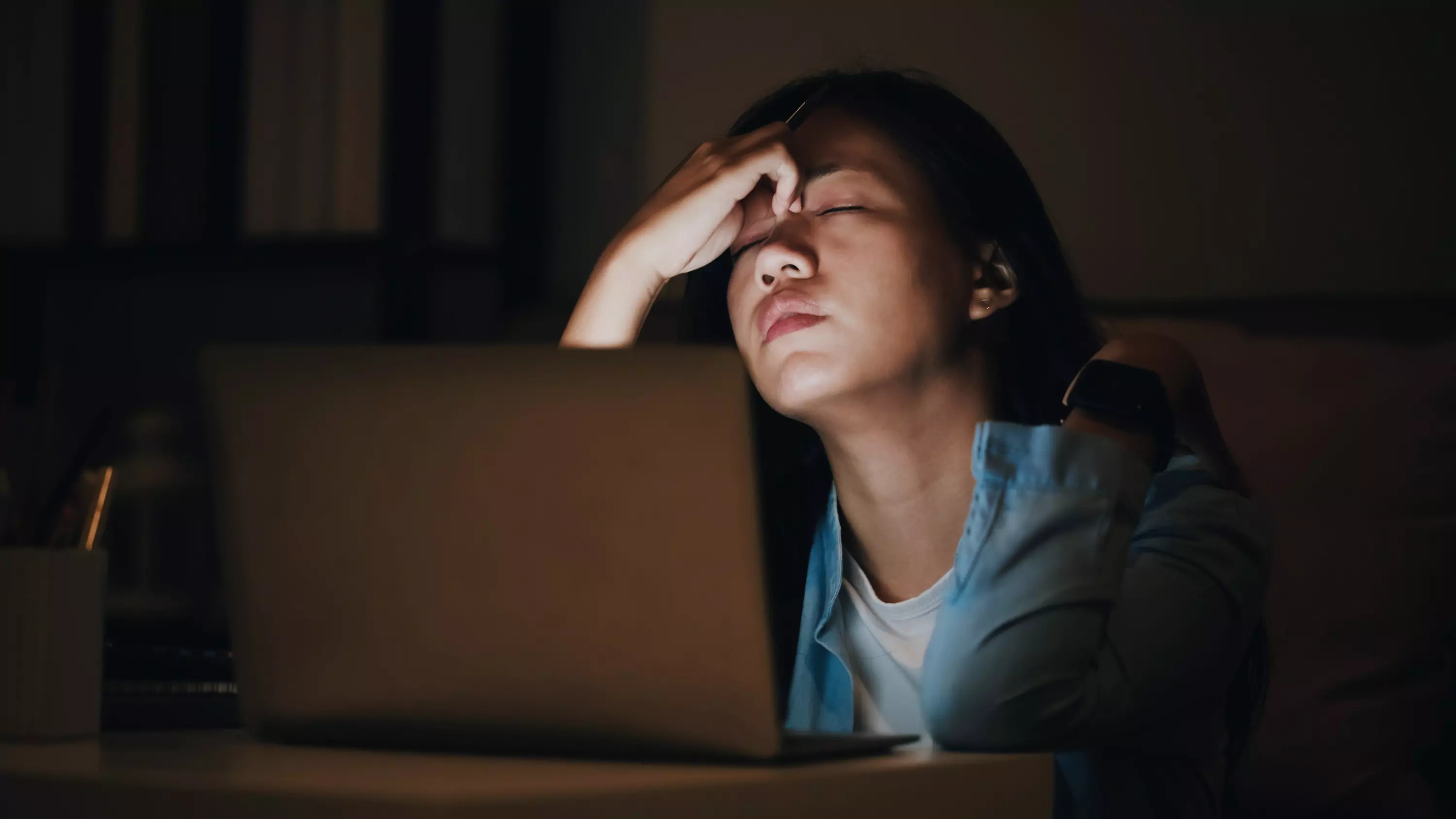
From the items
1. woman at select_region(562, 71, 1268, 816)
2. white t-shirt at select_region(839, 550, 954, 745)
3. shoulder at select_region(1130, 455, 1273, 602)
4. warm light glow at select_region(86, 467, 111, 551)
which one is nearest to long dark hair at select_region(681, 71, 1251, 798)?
woman at select_region(562, 71, 1268, 816)

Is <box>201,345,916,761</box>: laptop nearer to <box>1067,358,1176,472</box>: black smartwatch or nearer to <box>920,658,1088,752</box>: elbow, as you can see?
<box>920,658,1088,752</box>: elbow

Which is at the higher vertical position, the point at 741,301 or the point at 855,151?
the point at 855,151

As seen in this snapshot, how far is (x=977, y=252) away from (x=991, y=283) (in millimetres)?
35

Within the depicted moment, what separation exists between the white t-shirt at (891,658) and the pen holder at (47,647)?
67cm

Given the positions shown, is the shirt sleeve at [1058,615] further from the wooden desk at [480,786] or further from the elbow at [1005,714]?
the wooden desk at [480,786]

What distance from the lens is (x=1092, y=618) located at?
886 mm

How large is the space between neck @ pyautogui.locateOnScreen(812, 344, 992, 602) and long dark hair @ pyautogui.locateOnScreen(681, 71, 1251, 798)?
0.07 metres

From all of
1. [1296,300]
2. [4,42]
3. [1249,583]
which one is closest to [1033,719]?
[1249,583]

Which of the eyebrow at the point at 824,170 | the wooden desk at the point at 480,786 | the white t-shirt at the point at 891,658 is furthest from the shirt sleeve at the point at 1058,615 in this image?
the eyebrow at the point at 824,170

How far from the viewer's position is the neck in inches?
52.5

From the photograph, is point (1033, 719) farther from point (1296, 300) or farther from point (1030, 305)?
point (1296, 300)

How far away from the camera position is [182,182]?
204 centimetres

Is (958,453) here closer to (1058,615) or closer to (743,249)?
(743,249)

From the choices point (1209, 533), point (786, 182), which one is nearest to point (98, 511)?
point (786, 182)
